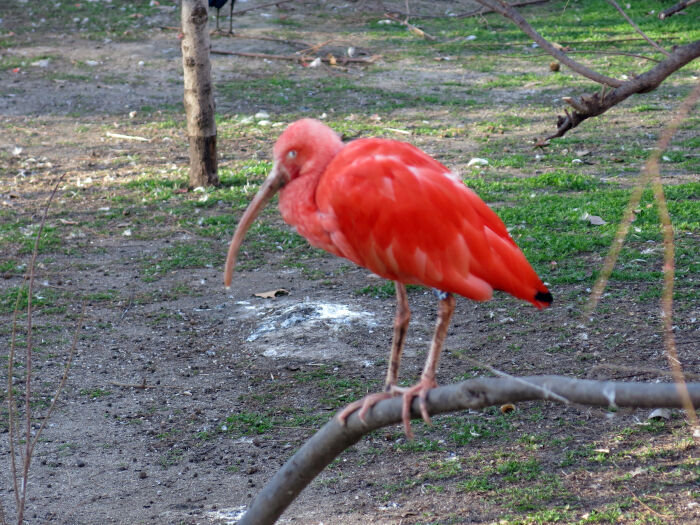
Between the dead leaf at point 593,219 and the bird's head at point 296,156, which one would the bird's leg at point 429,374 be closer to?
the bird's head at point 296,156

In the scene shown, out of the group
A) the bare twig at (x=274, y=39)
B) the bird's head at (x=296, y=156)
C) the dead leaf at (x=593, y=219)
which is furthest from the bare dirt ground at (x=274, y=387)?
the bare twig at (x=274, y=39)

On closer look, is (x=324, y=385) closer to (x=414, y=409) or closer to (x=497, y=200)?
(x=414, y=409)

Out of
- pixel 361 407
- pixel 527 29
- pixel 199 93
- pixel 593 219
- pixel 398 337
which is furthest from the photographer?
pixel 199 93

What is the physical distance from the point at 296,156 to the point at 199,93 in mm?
5649

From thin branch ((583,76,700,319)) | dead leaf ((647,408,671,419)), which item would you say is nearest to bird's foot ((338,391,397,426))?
thin branch ((583,76,700,319))

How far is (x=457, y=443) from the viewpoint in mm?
4281

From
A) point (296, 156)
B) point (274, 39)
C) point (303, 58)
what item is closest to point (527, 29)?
point (296, 156)

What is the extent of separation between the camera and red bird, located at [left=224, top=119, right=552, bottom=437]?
96.9 inches

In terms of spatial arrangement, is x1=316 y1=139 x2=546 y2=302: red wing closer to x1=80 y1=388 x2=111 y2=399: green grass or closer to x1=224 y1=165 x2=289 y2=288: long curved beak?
x1=224 y1=165 x2=289 y2=288: long curved beak

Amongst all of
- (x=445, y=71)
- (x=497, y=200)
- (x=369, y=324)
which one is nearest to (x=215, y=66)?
Answer: (x=445, y=71)

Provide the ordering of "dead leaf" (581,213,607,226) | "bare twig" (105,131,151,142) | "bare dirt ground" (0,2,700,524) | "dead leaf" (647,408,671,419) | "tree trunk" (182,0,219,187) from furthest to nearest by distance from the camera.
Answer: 1. "bare twig" (105,131,151,142)
2. "tree trunk" (182,0,219,187)
3. "dead leaf" (581,213,607,226)
4. "dead leaf" (647,408,671,419)
5. "bare dirt ground" (0,2,700,524)

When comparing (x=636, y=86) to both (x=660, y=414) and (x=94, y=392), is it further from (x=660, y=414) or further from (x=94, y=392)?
(x=94, y=392)

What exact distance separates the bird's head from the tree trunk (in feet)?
18.2

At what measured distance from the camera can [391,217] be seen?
2.48 m
